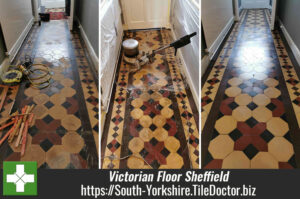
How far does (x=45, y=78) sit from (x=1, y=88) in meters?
0.42

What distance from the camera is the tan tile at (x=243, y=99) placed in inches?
87.7

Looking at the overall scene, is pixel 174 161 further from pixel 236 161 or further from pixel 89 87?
pixel 89 87

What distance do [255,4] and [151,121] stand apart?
147 inches

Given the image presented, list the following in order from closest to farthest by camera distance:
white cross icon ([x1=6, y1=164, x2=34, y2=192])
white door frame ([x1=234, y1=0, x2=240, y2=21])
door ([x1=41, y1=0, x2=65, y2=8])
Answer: white cross icon ([x1=6, y1=164, x2=34, y2=192]), white door frame ([x1=234, y1=0, x2=240, y2=21]), door ([x1=41, y1=0, x2=65, y2=8])

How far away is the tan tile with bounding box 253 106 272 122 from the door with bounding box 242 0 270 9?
3143mm

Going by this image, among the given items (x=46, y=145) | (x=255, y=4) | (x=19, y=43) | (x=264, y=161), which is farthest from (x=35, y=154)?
(x=255, y=4)

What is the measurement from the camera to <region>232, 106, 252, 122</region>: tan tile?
208 centimetres

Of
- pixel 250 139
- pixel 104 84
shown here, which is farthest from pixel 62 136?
pixel 250 139

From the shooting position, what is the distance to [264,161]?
175 centimetres

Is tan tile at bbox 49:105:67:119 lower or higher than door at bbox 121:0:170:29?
lower

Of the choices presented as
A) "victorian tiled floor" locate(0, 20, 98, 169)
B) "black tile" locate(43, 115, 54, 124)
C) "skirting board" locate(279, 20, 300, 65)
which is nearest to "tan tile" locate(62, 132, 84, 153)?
"victorian tiled floor" locate(0, 20, 98, 169)

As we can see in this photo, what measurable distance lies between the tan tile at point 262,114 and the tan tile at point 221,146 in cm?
36

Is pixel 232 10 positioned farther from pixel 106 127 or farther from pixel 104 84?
pixel 106 127

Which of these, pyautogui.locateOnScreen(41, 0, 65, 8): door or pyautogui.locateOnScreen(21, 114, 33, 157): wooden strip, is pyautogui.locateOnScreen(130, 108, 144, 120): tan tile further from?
pyautogui.locateOnScreen(41, 0, 65, 8): door
